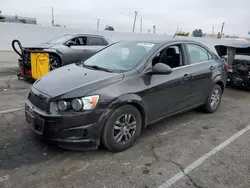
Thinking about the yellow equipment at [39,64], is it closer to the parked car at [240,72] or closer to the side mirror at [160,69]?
the side mirror at [160,69]

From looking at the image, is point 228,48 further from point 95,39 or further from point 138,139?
point 138,139

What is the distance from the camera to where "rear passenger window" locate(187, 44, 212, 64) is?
4508mm

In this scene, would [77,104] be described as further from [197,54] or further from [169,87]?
[197,54]

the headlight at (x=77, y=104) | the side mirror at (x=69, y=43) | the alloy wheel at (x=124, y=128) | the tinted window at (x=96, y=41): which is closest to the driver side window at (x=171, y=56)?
the alloy wheel at (x=124, y=128)

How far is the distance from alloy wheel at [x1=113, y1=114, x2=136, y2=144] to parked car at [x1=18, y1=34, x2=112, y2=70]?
5007 mm

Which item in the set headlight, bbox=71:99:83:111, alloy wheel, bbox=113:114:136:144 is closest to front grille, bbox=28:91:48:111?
headlight, bbox=71:99:83:111

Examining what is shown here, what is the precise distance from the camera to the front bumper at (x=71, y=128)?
2900 mm

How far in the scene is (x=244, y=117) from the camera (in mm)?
5094

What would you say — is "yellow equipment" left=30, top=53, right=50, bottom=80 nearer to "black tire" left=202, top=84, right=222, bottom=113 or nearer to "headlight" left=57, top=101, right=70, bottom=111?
"headlight" left=57, top=101, right=70, bottom=111

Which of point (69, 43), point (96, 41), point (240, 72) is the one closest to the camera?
point (240, 72)

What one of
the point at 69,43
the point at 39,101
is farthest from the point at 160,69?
the point at 69,43

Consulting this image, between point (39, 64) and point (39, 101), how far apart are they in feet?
13.4

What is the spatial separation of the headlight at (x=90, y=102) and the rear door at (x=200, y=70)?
2.10 m

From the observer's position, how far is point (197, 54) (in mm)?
4699
